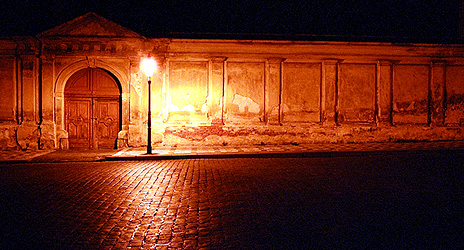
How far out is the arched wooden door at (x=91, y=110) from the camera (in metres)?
13.9

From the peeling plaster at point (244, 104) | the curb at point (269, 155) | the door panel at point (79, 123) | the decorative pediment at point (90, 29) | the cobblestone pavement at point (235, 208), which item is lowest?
the cobblestone pavement at point (235, 208)

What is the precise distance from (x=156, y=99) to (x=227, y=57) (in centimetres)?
349

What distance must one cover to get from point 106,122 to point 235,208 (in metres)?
10.5

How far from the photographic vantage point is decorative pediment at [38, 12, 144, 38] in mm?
13336

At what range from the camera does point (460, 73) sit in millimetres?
15477

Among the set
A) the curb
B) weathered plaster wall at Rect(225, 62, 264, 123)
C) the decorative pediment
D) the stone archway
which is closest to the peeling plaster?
weathered plaster wall at Rect(225, 62, 264, 123)

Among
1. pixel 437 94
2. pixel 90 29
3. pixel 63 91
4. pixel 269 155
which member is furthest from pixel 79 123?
pixel 437 94

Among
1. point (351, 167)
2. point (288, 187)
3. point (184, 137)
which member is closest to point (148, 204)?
point (288, 187)

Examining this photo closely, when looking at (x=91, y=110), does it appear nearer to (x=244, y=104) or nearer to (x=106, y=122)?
(x=106, y=122)

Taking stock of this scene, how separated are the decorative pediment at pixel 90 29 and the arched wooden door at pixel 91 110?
149cm

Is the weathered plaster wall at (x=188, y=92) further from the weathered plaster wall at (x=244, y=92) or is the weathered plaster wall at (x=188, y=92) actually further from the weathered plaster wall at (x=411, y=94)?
the weathered plaster wall at (x=411, y=94)

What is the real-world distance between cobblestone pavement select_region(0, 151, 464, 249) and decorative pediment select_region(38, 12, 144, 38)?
6.90 m

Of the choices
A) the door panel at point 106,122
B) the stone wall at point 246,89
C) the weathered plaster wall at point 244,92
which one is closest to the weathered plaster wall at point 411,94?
the stone wall at point 246,89

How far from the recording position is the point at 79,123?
13930 mm
